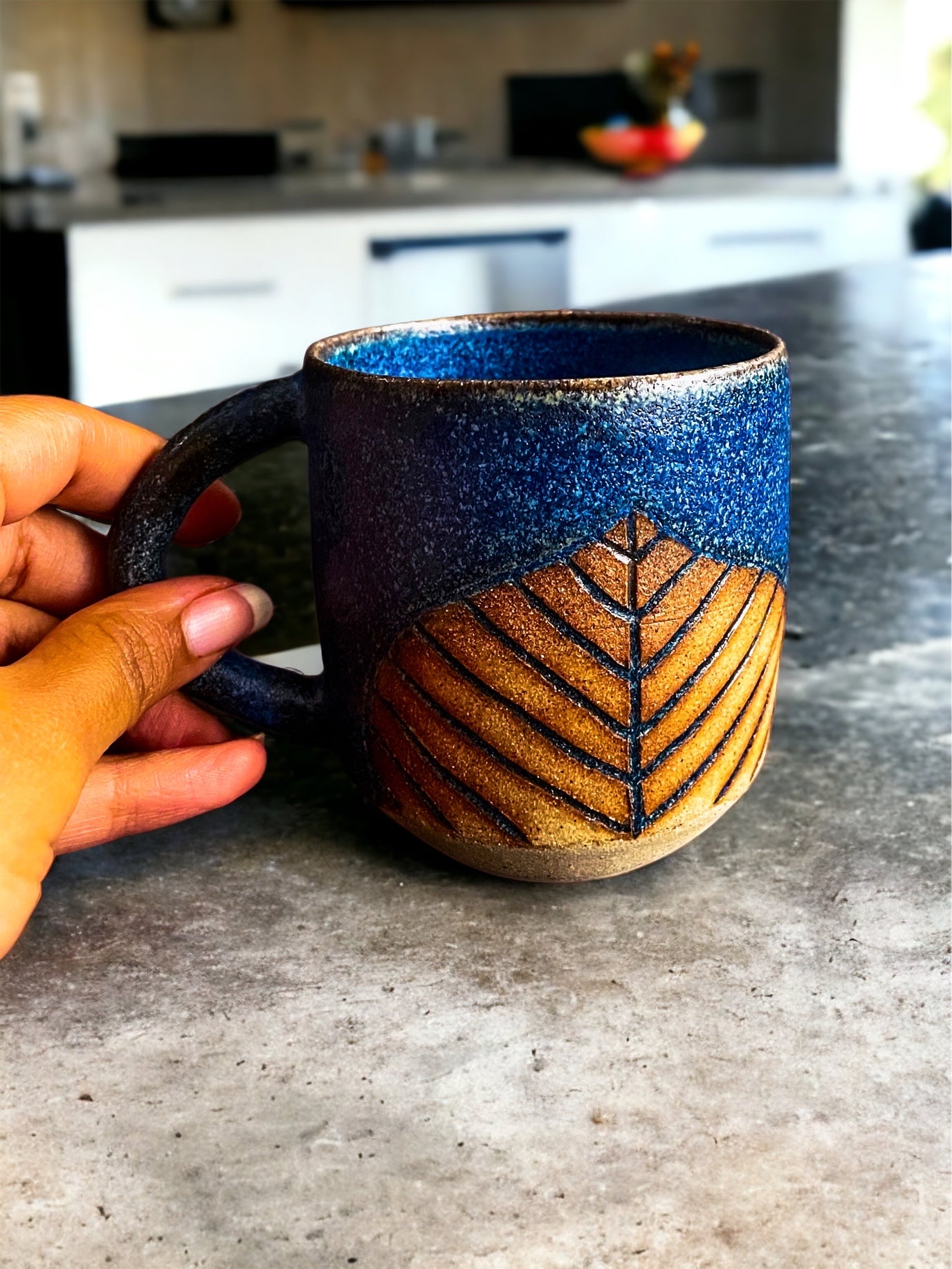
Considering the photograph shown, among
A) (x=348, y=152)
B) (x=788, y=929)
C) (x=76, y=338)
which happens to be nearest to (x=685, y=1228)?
(x=788, y=929)

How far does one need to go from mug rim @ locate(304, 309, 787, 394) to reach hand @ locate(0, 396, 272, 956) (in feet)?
0.31

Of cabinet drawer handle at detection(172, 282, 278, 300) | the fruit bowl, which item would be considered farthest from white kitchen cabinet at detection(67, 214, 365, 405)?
the fruit bowl

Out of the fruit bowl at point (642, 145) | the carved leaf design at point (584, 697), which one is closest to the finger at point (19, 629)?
the carved leaf design at point (584, 697)

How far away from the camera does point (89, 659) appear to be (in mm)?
431

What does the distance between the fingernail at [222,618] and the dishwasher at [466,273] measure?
101 inches

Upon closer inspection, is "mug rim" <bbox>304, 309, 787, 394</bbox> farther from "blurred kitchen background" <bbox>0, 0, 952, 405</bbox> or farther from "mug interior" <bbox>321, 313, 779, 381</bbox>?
"blurred kitchen background" <bbox>0, 0, 952, 405</bbox>

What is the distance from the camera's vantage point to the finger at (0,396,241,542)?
476mm

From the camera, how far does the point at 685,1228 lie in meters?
0.33

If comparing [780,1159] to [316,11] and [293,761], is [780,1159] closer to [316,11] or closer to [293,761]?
[293,761]

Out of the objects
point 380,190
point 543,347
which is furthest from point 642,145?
point 543,347

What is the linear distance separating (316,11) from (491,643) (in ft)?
13.3

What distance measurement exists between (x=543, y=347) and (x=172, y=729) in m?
0.21

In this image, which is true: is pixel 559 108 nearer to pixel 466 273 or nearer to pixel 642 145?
pixel 642 145

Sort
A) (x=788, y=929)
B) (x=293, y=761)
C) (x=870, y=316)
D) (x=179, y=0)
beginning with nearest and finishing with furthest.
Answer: (x=788, y=929) < (x=293, y=761) < (x=870, y=316) < (x=179, y=0)
